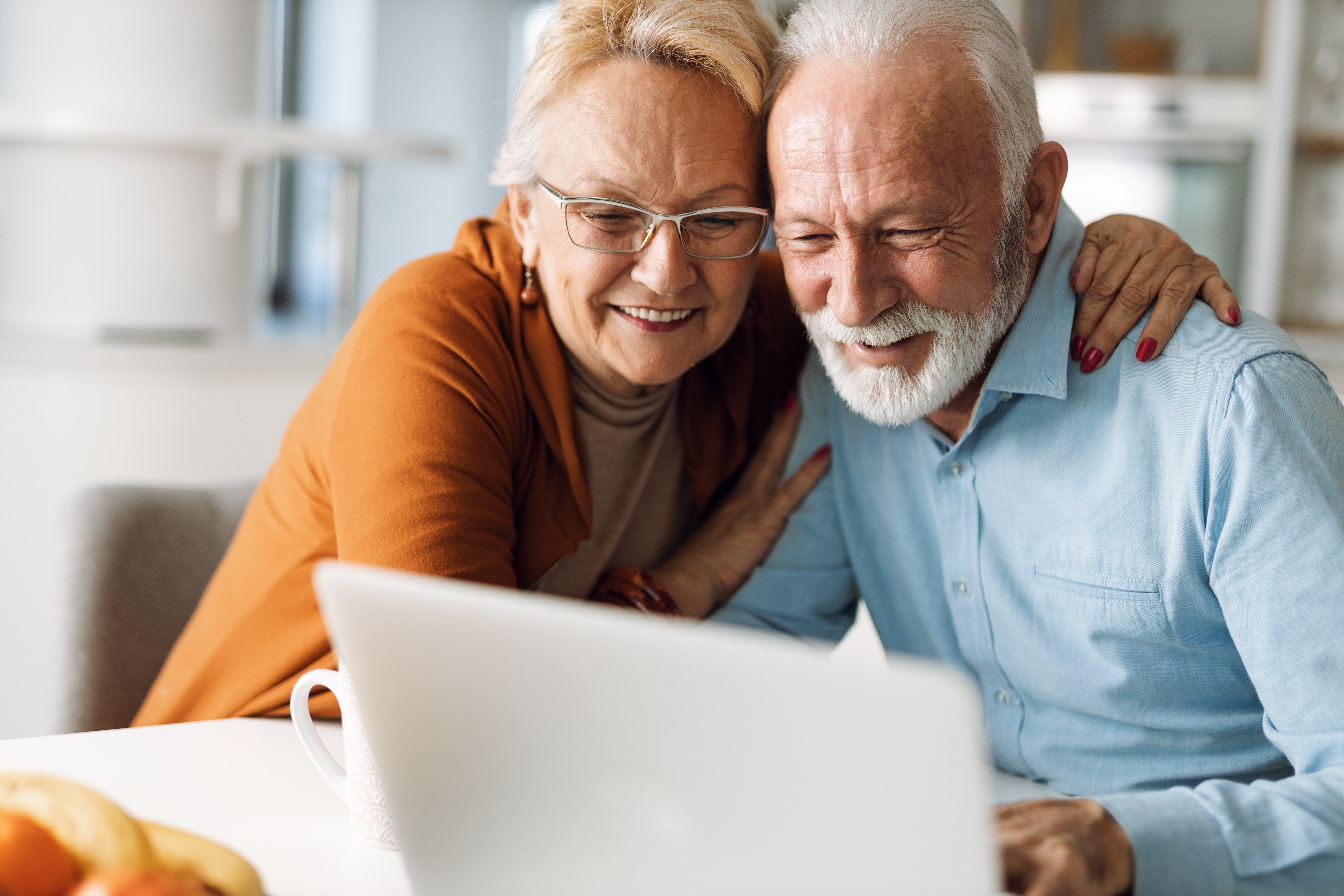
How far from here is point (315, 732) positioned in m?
0.97

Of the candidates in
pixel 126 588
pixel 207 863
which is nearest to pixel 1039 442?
pixel 207 863

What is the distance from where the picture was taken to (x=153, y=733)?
1139 mm

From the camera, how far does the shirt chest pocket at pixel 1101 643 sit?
3.81 ft

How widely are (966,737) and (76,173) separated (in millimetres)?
2576

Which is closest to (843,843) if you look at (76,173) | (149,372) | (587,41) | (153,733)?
(153,733)

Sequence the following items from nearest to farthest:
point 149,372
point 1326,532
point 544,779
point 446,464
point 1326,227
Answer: point 544,779 → point 1326,532 → point 446,464 → point 149,372 → point 1326,227

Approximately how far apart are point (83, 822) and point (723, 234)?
0.86 meters

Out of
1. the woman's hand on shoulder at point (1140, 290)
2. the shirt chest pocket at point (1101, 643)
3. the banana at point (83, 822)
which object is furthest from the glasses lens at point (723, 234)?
the banana at point (83, 822)

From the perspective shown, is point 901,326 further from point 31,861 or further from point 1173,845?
point 31,861

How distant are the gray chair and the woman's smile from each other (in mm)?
787

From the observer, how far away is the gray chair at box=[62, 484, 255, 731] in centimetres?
151

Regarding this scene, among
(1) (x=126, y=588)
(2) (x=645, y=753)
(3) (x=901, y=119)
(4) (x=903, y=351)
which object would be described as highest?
(3) (x=901, y=119)

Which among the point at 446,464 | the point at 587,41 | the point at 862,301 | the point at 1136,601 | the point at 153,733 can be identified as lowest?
the point at 153,733

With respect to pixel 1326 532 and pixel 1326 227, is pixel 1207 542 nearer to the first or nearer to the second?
pixel 1326 532
